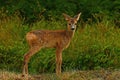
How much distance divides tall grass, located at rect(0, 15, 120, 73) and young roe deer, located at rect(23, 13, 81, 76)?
35.6 inches

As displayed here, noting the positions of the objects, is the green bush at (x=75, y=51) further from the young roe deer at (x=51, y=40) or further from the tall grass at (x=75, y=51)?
the young roe deer at (x=51, y=40)

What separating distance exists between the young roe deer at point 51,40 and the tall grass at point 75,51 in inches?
35.6

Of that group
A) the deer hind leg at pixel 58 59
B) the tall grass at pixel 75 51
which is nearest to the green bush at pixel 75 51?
the tall grass at pixel 75 51

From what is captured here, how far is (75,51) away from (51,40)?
1631 millimetres

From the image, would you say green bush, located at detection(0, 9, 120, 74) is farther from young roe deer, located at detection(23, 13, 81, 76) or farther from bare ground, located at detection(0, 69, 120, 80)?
young roe deer, located at detection(23, 13, 81, 76)

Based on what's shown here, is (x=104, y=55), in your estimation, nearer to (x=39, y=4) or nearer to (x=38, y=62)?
(x=38, y=62)

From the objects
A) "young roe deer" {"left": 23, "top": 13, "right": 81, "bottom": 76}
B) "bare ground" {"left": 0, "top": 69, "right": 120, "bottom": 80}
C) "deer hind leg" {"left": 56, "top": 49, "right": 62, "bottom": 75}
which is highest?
"young roe deer" {"left": 23, "top": 13, "right": 81, "bottom": 76}

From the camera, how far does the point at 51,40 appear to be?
12250 millimetres

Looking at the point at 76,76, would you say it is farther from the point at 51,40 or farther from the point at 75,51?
the point at 75,51

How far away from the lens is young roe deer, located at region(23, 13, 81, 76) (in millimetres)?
11930

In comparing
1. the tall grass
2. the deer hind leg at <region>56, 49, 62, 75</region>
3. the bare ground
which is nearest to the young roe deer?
the deer hind leg at <region>56, 49, 62, 75</region>

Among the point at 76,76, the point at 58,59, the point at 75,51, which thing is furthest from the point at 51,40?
the point at 75,51

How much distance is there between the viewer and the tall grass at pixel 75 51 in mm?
13305

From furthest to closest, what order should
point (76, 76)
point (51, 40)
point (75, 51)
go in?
point (75, 51) < point (51, 40) < point (76, 76)
